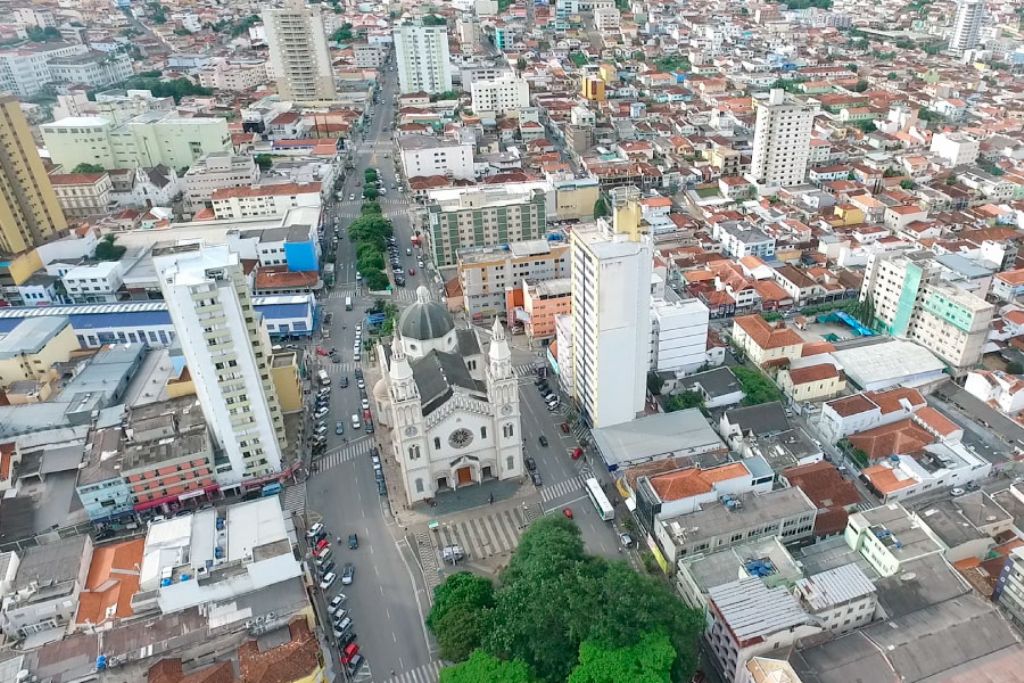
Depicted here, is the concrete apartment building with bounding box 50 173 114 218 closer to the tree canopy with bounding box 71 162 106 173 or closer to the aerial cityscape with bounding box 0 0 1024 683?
the aerial cityscape with bounding box 0 0 1024 683

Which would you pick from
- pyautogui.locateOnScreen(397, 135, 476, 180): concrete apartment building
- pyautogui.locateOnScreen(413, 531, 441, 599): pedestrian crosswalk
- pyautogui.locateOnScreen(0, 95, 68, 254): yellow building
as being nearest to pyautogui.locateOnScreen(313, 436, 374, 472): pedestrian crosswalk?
pyautogui.locateOnScreen(413, 531, 441, 599): pedestrian crosswalk

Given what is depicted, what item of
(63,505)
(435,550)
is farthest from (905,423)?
Result: (63,505)

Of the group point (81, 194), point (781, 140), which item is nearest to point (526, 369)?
point (781, 140)

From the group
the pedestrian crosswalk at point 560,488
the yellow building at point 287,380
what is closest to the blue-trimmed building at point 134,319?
the yellow building at point 287,380

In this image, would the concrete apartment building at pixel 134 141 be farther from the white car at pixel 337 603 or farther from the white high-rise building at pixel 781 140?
the white car at pixel 337 603

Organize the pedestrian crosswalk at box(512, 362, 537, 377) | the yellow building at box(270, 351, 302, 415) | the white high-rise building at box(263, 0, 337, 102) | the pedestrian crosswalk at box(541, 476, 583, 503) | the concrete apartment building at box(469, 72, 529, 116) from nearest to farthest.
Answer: the pedestrian crosswalk at box(541, 476, 583, 503), the yellow building at box(270, 351, 302, 415), the pedestrian crosswalk at box(512, 362, 537, 377), the concrete apartment building at box(469, 72, 529, 116), the white high-rise building at box(263, 0, 337, 102)

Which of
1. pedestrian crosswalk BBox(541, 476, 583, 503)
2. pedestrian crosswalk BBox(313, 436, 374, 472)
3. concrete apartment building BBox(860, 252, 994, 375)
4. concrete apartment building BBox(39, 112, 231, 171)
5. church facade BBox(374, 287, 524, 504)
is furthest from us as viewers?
concrete apartment building BBox(39, 112, 231, 171)

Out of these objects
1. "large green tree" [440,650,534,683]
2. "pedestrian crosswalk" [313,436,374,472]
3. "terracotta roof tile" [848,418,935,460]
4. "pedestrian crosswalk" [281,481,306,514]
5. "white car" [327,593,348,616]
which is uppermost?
"large green tree" [440,650,534,683]
